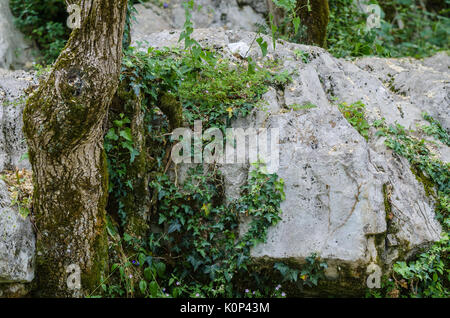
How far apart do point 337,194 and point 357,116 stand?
127cm

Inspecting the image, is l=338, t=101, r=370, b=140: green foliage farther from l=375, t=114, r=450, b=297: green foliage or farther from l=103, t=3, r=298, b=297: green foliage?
l=103, t=3, r=298, b=297: green foliage

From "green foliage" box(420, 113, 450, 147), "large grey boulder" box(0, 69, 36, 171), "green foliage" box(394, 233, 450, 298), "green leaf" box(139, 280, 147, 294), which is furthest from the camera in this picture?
"green foliage" box(420, 113, 450, 147)

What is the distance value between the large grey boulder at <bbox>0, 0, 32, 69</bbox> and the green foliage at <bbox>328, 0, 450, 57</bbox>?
5.55 metres

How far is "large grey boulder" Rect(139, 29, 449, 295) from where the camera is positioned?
162 inches

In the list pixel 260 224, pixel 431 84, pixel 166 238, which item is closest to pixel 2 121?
pixel 166 238

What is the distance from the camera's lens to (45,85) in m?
3.53

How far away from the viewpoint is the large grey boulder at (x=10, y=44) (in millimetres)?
7398

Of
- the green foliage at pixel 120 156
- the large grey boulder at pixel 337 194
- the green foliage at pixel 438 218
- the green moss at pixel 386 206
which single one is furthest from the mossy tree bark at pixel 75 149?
the green foliage at pixel 438 218

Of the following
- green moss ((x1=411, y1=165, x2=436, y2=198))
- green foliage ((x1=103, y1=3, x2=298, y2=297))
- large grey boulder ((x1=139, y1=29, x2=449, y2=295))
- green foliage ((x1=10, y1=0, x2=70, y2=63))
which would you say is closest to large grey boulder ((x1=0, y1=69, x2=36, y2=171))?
green foliage ((x1=103, y1=3, x2=298, y2=297))

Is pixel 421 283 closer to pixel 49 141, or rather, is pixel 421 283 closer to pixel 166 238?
pixel 166 238

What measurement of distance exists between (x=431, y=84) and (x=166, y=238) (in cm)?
427

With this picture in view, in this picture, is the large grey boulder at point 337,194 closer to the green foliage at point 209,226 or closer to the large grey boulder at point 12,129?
the green foliage at point 209,226

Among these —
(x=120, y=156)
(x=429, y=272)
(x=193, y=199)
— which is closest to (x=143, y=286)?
(x=193, y=199)
